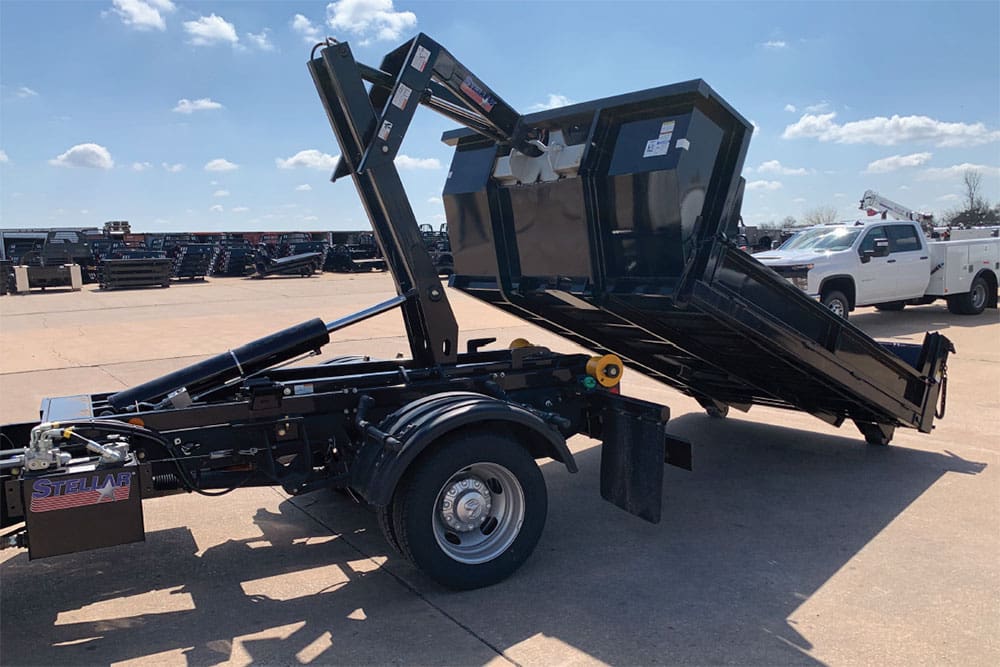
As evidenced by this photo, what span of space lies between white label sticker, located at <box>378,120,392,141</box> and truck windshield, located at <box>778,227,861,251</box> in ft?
38.2

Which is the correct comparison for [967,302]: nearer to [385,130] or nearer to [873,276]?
[873,276]

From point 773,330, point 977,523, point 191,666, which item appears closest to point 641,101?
point 773,330

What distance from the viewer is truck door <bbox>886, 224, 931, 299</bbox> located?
48.9 feet

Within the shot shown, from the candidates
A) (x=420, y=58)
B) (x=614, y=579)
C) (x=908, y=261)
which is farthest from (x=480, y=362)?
(x=908, y=261)

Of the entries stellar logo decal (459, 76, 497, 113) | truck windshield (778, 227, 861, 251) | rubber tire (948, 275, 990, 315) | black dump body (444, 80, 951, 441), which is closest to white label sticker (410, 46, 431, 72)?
stellar logo decal (459, 76, 497, 113)

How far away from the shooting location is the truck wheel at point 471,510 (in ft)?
13.3

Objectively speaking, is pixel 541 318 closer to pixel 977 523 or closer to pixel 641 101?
pixel 641 101

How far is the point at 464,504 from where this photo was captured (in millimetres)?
4281

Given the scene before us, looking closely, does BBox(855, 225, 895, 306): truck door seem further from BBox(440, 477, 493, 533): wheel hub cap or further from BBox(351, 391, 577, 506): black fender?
BBox(440, 477, 493, 533): wheel hub cap

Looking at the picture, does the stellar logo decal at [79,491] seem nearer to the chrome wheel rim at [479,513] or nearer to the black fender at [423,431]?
the black fender at [423,431]

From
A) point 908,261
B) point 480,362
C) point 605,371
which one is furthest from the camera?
point 908,261

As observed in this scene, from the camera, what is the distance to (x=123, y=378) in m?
10.3

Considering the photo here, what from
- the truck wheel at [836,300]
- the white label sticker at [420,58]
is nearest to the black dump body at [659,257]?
the white label sticker at [420,58]

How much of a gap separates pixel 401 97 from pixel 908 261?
44.6ft
